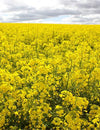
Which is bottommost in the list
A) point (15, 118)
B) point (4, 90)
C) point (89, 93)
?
point (15, 118)

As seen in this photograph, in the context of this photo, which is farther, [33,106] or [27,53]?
[27,53]

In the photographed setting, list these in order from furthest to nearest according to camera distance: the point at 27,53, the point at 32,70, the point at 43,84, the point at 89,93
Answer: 1. the point at 27,53
2. the point at 32,70
3. the point at 89,93
4. the point at 43,84

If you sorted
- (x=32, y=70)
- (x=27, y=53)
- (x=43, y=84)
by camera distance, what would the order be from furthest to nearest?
(x=27, y=53), (x=32, y=70), (x=43, y=84)

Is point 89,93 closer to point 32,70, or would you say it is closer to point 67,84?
point 67,84

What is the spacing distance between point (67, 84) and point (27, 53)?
3.37 metres

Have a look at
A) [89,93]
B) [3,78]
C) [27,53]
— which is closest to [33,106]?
[3,78]

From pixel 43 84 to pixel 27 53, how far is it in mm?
3912

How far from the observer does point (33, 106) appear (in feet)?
11.3

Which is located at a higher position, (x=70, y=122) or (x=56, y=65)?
(x=56, y=65)

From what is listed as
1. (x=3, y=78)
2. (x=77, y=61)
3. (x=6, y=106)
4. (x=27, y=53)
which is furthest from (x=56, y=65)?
(x=27, y=53)

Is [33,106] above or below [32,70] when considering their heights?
below

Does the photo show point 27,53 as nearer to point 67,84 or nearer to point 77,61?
point 77,61

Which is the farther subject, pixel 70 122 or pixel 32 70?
pixel 32 70

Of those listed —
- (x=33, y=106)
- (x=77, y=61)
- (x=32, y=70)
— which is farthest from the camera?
(x=77, y=61)
